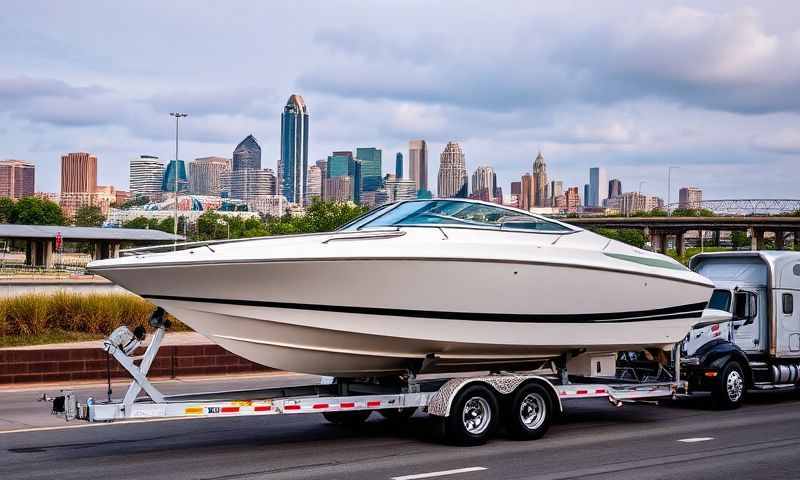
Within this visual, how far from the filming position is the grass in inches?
924

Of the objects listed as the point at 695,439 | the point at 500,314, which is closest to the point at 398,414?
the point at 500,314

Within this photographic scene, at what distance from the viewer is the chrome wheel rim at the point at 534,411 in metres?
13.0

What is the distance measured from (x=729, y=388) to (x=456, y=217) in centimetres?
569

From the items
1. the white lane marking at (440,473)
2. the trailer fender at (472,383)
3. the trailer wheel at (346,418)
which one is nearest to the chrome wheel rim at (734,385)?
the trailer fender at (472,383)

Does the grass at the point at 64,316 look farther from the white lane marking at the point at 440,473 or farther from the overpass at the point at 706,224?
the overpass at the point at 706,224

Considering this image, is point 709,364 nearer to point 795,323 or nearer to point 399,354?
point 795,323

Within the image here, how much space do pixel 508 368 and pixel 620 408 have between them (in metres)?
3.30

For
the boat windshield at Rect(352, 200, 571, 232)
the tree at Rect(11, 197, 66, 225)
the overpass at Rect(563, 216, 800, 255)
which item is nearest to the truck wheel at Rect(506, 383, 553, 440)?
the boat windshield at Rect(352, 200, 571, 232)

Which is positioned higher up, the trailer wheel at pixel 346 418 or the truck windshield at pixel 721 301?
the truck windshield at pixel 721 301

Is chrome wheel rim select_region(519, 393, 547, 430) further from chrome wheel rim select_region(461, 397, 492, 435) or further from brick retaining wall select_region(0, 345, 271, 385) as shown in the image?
brick retaining wall select_region(0, 345, 271, 385)

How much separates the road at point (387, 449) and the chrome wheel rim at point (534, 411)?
0.34m

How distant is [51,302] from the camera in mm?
24469

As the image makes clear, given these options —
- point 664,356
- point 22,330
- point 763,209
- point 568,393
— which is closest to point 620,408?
point 664,356

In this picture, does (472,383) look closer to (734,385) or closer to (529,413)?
(529,413)
